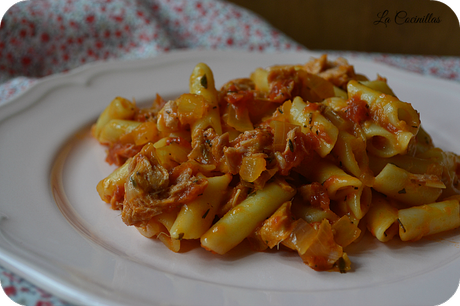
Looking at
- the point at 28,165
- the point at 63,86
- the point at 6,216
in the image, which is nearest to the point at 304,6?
the point at 63,86

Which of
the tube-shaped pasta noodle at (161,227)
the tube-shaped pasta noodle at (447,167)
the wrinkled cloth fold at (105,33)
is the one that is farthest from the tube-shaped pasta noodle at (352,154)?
the wrinkled cloth fold at (105,33)

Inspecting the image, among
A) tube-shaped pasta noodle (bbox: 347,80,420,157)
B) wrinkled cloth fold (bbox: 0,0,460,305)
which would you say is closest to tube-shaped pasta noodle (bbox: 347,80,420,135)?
tube-shaped pasta noodle (bbox: 347,80,420,157)

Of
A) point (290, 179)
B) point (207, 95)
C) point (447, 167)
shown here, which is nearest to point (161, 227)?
point (290, 179)

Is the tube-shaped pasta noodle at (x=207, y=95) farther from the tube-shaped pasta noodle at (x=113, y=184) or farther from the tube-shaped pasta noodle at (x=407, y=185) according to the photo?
the tube-shaped pasta noodle at (x=407, y=185)

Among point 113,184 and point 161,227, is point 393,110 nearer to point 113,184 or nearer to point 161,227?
point 161,227

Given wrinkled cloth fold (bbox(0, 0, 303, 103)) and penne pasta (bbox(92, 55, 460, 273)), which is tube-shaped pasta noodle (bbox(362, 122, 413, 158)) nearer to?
penne pasta (bbox(92, 55, 460, 273))
